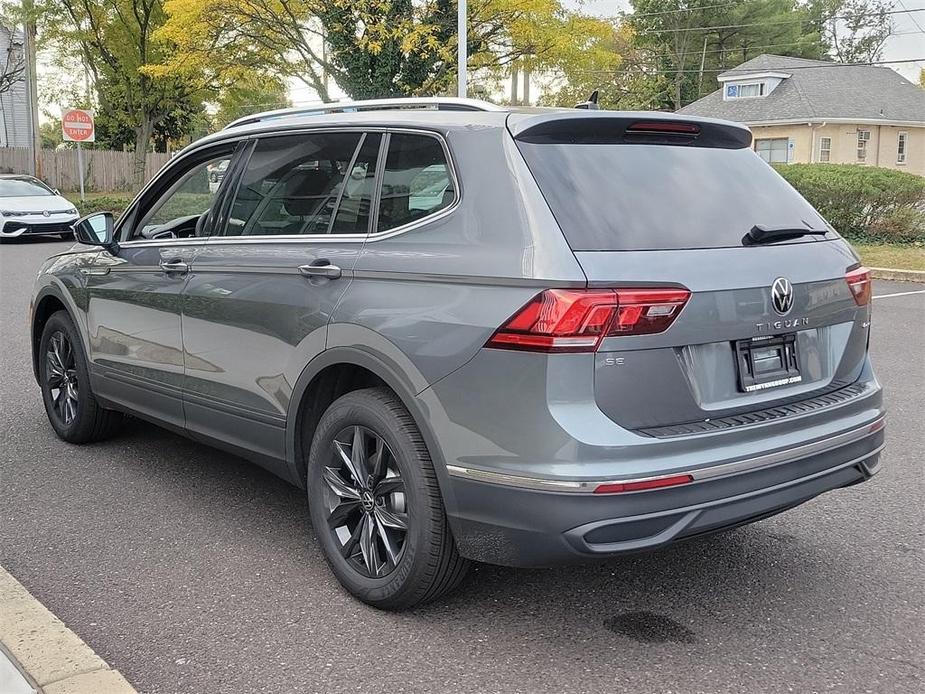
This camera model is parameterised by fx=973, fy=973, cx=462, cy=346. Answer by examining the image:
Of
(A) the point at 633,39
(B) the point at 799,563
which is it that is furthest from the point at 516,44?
(A) the point at 633,39

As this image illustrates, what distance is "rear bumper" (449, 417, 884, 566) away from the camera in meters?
2.87

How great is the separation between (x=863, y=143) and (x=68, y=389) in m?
44.5

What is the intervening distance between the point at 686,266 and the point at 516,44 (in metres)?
25.5

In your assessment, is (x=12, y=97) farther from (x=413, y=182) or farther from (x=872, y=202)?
(x=413, y=182)

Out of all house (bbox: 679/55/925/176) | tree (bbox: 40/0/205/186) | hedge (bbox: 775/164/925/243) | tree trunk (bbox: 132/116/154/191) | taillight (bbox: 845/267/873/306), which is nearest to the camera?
taillight (bbox: 845/267/873/306)

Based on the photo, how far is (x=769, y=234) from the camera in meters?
3.34

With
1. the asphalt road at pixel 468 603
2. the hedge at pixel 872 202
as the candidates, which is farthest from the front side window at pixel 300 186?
the hedge at pixel 872 202

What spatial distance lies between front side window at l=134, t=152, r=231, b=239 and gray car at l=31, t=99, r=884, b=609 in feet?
1.37

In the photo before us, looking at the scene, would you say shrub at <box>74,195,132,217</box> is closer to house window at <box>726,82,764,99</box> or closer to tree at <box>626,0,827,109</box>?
house window at <box>726,82,764,99</box>

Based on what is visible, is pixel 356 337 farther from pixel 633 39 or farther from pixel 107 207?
pixel 633 39

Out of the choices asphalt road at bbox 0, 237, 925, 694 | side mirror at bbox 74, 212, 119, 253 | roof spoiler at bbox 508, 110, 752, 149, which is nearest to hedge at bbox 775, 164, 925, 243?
asphalt road at bbox 0, 237, 925, 694

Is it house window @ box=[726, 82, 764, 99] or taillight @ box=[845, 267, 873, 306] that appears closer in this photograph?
taillight @ box=[845, 267, 873, 306]

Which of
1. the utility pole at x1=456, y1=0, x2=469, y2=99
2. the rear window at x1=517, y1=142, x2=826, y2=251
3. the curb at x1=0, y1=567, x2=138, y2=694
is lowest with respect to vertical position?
the curb at x1=0, y1=567, x2=138, y2=694

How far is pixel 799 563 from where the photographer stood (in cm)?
392
